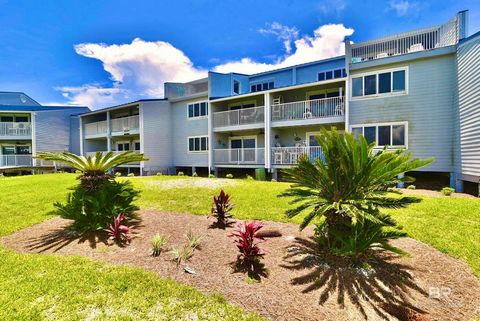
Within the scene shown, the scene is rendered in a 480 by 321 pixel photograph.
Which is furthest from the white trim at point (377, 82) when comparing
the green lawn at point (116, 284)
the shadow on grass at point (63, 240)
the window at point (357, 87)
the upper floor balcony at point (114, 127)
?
the upper floor balcony at point (114, 127)

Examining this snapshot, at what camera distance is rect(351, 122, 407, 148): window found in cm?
1411

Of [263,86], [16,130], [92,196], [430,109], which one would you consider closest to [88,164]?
[92,196]

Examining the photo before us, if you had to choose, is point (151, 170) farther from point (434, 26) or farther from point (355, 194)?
point (434, 26)

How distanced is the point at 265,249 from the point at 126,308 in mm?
2721

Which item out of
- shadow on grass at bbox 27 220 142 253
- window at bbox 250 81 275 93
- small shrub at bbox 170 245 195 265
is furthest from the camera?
window at bbox 250 81 275 93

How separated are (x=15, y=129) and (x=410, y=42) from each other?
127ft

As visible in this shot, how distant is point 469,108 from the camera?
11438 millimetres

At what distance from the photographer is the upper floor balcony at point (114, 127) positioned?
24.7 m

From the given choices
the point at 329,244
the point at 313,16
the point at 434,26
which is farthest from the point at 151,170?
the point at 434,26

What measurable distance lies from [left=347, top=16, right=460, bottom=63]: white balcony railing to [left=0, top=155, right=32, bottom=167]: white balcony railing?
32432mm

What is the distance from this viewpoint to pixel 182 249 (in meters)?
5.06

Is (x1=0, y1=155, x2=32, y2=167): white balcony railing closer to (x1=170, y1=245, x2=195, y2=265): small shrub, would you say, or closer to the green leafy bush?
the green leafy bush

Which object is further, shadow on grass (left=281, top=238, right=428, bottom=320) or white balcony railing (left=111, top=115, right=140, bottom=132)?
white balcony railing (left=111, top=115, right=140, bottom=132)

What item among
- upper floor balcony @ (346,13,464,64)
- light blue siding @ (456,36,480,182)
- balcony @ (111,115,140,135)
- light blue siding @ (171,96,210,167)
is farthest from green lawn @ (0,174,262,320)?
balcony @ (111,115,140,135)
